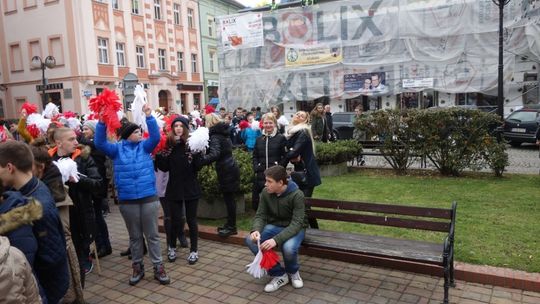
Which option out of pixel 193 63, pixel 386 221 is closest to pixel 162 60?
pixel 193 63

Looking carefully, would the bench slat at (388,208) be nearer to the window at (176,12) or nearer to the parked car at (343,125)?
the parked car at (343,125)

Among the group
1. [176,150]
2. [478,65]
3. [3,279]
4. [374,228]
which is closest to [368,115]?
[374,228]

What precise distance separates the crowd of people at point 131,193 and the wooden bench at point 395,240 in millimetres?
257

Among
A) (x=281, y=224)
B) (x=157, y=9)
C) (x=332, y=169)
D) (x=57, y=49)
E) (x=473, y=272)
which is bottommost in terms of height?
(x=473, y=272)

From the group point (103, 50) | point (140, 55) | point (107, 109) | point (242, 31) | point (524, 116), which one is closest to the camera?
point (107, 109)

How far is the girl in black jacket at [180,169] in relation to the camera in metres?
5.07

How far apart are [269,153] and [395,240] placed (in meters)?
1.99

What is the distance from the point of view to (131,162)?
453cm

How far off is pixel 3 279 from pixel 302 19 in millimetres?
25016

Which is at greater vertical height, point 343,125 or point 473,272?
point 343,125

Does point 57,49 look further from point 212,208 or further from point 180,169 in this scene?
point 180,169

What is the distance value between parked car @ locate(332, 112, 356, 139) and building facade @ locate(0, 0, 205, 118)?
12368 millimetres

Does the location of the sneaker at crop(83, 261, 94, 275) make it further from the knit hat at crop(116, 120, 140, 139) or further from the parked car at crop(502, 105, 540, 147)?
the parked car at crop(502, 105, 540, 147)

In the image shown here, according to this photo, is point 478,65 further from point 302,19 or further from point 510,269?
point 510,269
